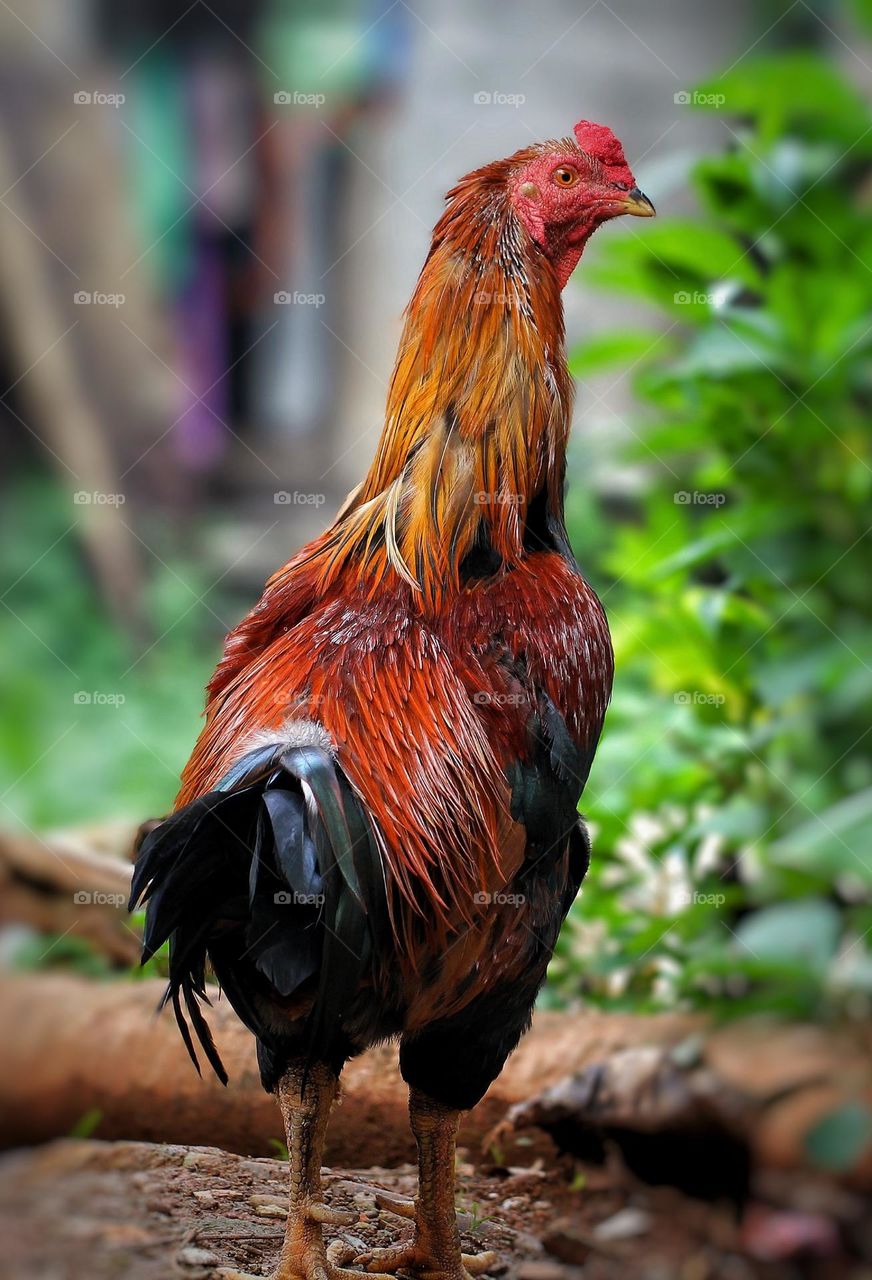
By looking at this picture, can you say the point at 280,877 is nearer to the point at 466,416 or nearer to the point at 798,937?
the point at 466,416

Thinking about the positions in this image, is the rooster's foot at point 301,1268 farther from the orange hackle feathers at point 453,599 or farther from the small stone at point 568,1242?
the orange hackle feathers at point 453,599

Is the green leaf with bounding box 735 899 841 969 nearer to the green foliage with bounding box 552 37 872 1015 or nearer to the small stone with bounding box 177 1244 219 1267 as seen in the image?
the green foliage with bounding box 552 37 872 1015

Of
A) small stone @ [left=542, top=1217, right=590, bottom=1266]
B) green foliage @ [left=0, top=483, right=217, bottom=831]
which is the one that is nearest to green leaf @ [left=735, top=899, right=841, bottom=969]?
small stone @ [left=542, top=1217, right=590, bottom=1266]

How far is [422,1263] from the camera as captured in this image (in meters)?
2.00

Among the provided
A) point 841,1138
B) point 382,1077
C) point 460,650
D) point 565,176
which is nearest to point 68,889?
point 382,1077

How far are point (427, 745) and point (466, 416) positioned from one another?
0.54 metres

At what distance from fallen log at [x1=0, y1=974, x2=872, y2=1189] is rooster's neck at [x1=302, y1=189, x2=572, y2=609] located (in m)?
1.00

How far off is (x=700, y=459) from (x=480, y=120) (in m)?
2.68

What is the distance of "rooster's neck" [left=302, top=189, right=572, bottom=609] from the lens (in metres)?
1.91

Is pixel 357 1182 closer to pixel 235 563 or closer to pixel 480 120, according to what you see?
pixel 235 563

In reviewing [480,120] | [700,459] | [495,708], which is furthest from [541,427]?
[480,120]

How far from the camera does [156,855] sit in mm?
1578

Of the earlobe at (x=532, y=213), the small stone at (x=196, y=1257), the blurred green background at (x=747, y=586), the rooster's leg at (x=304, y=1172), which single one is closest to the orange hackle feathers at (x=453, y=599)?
the earlobe at (x=532, y=213)

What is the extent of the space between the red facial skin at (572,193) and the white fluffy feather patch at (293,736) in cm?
91
